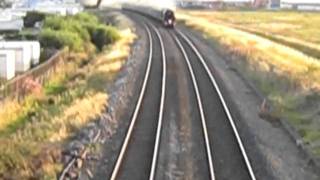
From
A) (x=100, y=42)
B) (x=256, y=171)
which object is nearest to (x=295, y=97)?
(x=256, y=171)

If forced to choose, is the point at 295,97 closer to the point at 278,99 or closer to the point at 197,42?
the point at 278,99

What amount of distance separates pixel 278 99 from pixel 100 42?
139 feet

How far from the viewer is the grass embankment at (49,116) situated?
61.1ft

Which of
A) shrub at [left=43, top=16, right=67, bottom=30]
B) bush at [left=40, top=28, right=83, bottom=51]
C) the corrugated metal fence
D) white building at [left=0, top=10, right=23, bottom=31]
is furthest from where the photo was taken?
white building at [left=0, top=10, right=23, bottom=31]

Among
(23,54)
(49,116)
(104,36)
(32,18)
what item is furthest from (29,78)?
(32,18)

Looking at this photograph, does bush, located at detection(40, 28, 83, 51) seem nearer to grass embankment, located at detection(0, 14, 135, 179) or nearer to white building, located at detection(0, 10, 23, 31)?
grass embankment, located at detection(0, 14, 135, 179)

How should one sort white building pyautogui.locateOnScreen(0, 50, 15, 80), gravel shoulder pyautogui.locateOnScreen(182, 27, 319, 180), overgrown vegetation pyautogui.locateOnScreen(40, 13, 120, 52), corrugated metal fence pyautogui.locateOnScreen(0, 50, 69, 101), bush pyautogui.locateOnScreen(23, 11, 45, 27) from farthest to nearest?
bush pyautogui.locateOnScreen(23, 11, 45, 27) < overgrown vegetation pyautogui.locateOnScreen(40, 13, 120, 52) < white building pyautogui.locateOnScreen(0, 50, 15, 80) < corrugated metal fence pyautogui.locateOnScreen(0, 50, 69, 101) < gravel shoulder pyautogui.locateOnScreen(182, 27, 319, 180)

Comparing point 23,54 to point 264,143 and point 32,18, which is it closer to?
point 264,143

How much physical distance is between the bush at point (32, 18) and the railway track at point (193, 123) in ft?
180

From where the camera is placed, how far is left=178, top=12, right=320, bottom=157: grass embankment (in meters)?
25.0

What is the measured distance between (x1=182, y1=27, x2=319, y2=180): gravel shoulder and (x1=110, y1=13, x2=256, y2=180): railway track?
0.41m

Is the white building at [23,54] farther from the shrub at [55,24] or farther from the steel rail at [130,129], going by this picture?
the shrub at [55,24]

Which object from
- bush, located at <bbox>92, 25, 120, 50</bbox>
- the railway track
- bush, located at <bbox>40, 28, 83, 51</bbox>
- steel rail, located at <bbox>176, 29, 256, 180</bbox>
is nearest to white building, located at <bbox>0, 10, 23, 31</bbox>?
bush, located at <bbox>92, 25, 120, 50</bbox>

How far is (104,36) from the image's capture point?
6775 centimetres
